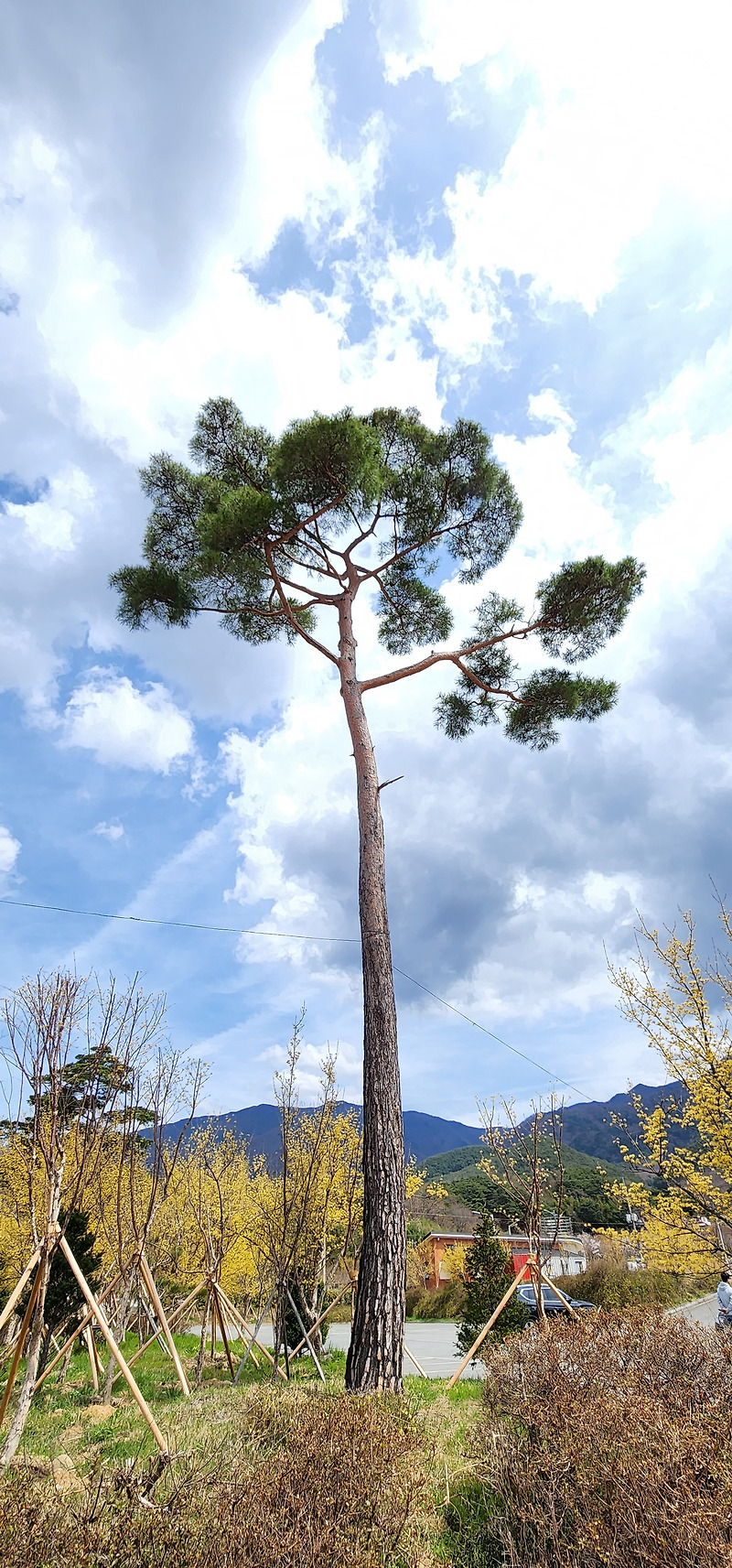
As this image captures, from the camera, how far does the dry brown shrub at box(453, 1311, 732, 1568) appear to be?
7.89 ft

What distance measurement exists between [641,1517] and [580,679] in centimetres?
843

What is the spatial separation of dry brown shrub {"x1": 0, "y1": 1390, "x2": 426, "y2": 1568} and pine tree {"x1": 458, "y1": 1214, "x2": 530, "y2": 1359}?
787cm

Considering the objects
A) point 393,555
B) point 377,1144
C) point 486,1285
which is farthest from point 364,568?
point 486,1285

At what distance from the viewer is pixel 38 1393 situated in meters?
7.64

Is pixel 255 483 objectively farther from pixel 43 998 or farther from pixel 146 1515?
pixel 146 1515

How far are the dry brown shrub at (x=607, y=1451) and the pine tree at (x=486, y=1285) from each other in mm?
6688

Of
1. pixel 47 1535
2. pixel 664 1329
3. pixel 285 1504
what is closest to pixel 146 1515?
pixel 47 1535

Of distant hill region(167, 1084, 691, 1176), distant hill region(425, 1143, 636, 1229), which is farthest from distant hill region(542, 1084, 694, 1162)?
distant hill region(425, 1143, 636, 1229)

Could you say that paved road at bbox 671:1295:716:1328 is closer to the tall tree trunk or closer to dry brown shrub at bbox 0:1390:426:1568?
the tall tree trunk

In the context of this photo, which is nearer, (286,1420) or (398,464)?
(286,1420)

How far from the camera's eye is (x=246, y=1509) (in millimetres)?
2477

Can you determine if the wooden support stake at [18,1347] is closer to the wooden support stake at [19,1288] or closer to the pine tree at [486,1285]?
the wooden support stake at [19,1288]

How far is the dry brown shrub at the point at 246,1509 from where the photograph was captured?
Result: 2176 millimetres

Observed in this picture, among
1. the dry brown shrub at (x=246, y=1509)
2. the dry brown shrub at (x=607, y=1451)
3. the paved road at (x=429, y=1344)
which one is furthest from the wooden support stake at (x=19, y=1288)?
the paved road at (x=429, y=1344)
